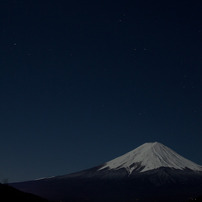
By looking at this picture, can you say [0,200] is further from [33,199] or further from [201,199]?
[201,199]

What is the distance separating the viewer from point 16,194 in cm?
4766

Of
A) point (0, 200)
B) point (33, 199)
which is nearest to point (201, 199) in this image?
point (33, 199)

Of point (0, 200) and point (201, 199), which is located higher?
point (0, 200)

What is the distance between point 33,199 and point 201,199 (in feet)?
70.4

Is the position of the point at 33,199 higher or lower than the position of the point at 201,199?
higher

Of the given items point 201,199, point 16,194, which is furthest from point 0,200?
point 201,199

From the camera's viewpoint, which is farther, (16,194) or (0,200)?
(16,194)

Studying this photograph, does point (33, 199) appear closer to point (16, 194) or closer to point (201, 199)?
point (16, 194)

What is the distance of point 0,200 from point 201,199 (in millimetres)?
24751

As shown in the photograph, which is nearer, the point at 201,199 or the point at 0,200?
the point at 0,200

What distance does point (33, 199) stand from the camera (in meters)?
47.2

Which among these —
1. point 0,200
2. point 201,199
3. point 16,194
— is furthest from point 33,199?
point 201,199

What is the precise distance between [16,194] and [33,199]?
2.42 metres

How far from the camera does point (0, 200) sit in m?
42.9
